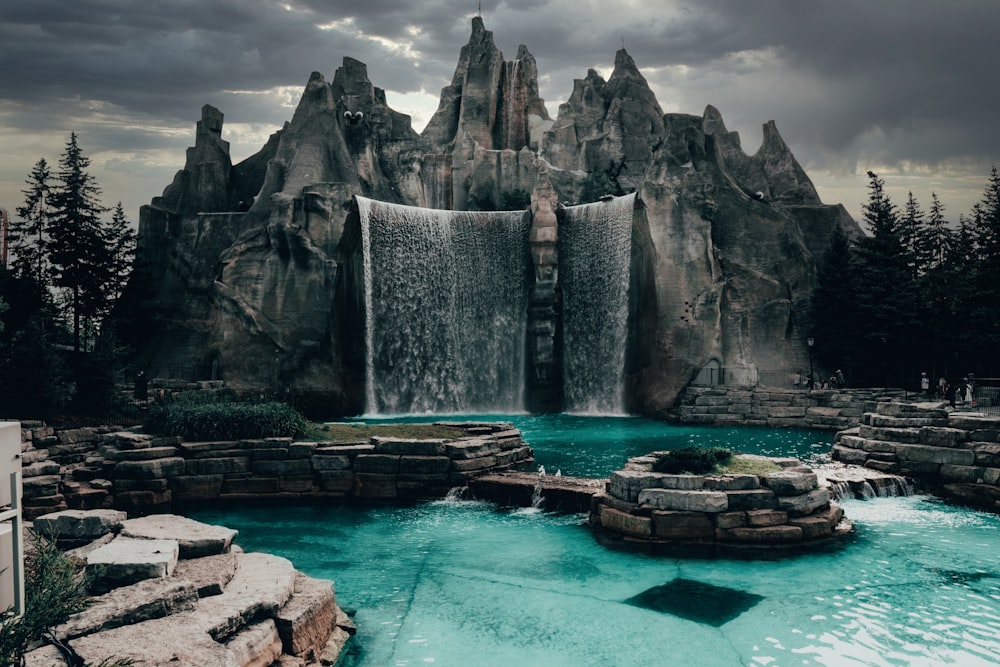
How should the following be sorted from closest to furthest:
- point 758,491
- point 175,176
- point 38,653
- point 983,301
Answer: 1. point 38,653
2. point 758,491
3. point 983,301
4. point 175,176

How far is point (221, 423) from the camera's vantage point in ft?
59.1

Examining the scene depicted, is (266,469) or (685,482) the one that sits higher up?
(685,482)

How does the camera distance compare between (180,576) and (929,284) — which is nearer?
(180,576)

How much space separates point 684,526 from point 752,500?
4.13 feet

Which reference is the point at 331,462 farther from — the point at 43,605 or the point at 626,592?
the point at 43,605

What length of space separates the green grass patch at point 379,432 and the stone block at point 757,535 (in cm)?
754

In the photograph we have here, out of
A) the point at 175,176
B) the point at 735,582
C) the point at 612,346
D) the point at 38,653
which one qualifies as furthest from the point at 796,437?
the point at 175,176

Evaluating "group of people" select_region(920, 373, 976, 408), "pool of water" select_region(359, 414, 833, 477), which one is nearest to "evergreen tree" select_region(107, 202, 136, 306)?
"pool of water" select_region(359, 414, 833, 477)

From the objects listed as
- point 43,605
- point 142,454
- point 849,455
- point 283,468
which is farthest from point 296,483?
point 849,455

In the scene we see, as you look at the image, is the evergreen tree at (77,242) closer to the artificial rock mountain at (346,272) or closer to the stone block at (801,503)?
the artificial rock mountain at (346,272)

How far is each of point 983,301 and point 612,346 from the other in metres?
16.0

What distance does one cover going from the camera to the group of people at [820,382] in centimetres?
3556

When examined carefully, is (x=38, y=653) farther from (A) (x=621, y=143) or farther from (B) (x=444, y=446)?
(A) (x=621, y=143)

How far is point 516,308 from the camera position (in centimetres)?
3831
